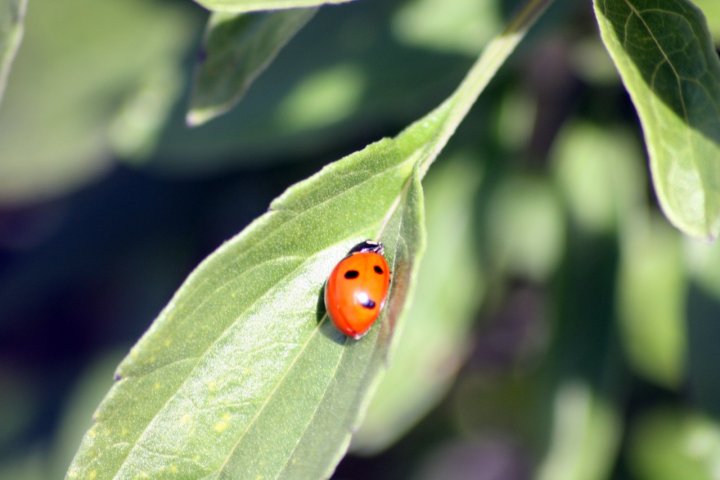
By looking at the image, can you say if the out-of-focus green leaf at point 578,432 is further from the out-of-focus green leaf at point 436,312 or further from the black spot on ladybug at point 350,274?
the black spot on ladybug at point 350,274

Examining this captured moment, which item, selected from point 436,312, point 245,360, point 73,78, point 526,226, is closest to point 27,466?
point 73,78

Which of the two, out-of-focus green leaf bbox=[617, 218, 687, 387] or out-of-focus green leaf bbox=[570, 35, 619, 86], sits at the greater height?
out-of-focus green leaf bbox=[570, 35, 619, 86]

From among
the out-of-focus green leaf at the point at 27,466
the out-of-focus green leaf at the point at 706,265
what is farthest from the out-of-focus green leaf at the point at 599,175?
the out-of-focus green leaf at the point at 27,466

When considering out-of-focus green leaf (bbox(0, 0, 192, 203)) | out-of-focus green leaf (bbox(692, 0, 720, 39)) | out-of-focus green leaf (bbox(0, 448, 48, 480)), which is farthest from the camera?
out-of-focus green leaf (bbox(0, 448, 48, 480))

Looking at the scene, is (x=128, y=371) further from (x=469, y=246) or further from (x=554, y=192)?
(x=554, y=192)

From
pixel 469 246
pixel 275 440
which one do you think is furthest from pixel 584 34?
pixel 275 440

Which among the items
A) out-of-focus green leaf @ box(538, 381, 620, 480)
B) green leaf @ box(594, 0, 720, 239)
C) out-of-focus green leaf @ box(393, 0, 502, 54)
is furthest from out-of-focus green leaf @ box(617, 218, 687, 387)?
green leaf @ box(594, 0, 720, 239)

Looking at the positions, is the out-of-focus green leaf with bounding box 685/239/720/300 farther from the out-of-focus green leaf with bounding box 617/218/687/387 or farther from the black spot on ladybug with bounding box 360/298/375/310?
the black spot on ladybug with bounding box 360/298/375/310
